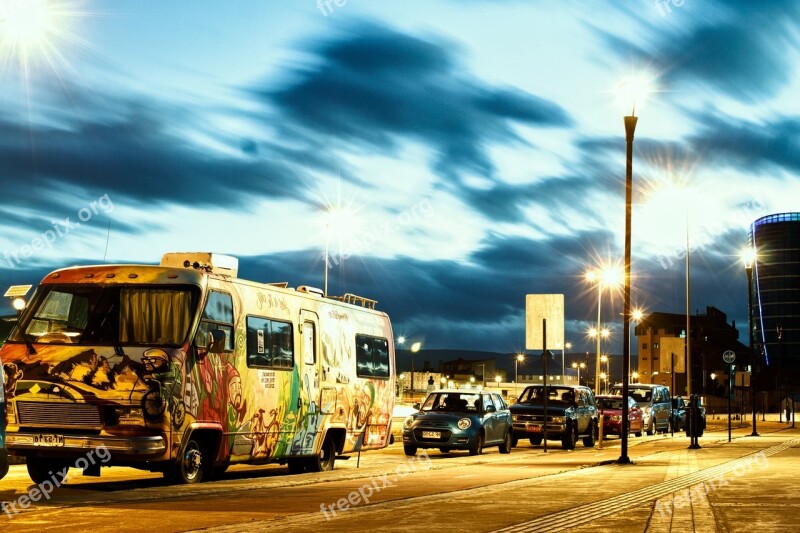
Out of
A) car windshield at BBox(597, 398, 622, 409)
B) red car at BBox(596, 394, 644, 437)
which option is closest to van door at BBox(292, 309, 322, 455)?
red car at BBox(596, 394, 644, 437)

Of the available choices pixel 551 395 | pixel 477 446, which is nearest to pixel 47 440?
pixel 477 446

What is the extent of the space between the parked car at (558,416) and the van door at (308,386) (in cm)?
1375

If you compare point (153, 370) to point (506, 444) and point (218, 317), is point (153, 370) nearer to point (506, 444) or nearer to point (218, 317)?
point (218, 317)

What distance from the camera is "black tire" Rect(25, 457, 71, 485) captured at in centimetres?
1684

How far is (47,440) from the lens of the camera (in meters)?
16.1

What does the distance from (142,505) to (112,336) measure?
3783 millimetres

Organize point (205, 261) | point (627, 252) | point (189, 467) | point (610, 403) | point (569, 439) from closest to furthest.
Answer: point (189, 467), point (205, 261), point (627, 252), point (569, 439), point (610, 403)

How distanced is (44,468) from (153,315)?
9.18 ft

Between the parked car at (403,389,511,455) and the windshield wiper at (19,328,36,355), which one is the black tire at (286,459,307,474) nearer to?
the windshield wiper at (19,328,36,355)

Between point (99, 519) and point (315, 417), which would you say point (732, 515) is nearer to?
point (99, 519)

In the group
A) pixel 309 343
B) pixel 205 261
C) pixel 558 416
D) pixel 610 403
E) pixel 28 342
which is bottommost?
pixel 558 416

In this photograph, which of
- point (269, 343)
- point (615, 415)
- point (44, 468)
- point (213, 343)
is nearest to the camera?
point (44, 468)

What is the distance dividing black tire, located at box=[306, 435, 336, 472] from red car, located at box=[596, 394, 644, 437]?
2036cm

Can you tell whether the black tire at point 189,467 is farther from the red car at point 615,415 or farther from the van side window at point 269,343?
the red car at point 615,415
